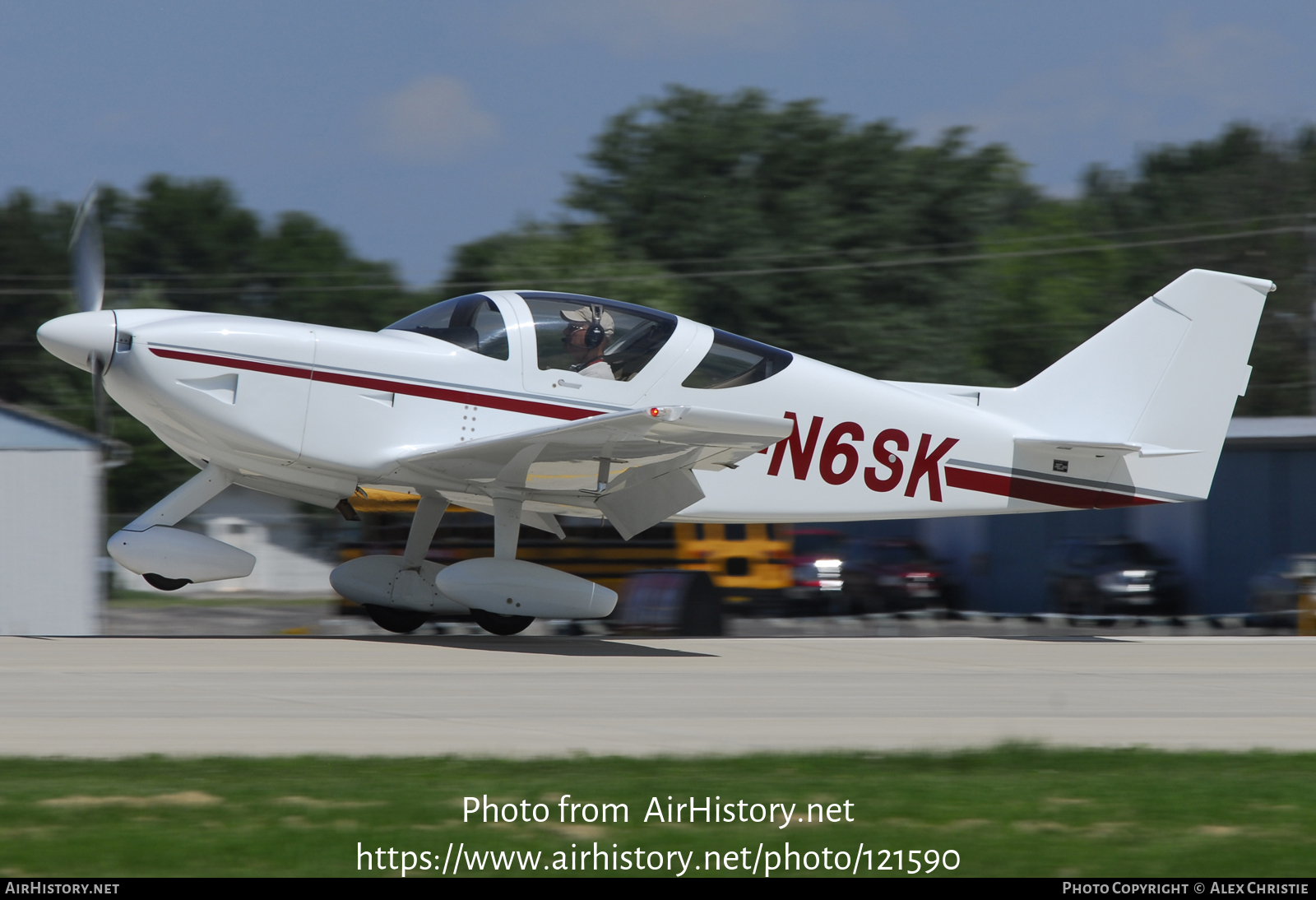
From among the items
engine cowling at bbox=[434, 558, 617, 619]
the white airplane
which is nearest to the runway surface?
engine cowling at bbox=[434, 558, 617, 619]

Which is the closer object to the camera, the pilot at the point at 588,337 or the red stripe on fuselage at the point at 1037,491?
the pilot at the point at 588,337

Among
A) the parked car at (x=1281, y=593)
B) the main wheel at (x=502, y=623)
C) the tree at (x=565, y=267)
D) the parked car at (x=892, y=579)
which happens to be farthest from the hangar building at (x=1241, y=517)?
the tree at (x=565, y=267)

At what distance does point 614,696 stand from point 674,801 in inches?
107

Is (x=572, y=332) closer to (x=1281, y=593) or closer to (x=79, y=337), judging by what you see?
(x=79, y=337)

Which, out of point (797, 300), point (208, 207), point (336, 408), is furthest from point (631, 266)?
point (336, 408)

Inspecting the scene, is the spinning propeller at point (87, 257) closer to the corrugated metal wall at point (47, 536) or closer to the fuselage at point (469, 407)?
the fuselage at point (469, 407)

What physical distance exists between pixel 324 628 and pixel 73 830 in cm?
1236

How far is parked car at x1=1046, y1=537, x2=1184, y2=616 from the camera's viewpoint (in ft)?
55.5

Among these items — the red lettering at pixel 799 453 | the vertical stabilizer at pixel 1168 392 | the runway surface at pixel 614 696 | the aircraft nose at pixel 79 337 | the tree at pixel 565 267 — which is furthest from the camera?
the tree at pixel 565 267

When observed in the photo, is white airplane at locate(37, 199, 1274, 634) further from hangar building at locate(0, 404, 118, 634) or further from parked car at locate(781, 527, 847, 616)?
parked car at locate(781, 527, 847, 616)

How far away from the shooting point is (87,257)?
10141 mm

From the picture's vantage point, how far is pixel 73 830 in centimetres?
434

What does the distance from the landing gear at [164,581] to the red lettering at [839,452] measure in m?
5.00

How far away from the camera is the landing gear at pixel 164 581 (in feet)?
31.0
